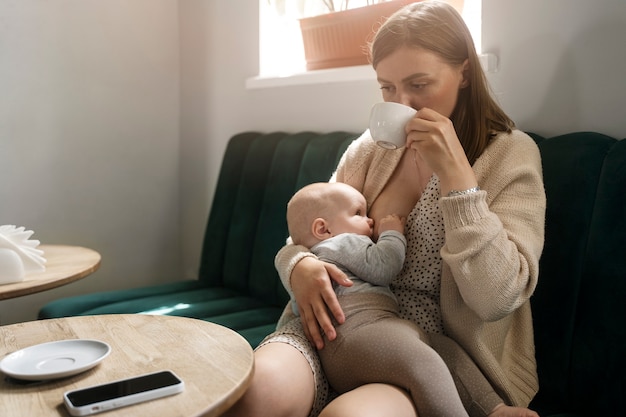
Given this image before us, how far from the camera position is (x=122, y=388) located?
3.04 ft

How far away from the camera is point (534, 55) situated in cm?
165

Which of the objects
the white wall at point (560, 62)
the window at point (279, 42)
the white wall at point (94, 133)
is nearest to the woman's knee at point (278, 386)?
the white wall at point (560, 62)

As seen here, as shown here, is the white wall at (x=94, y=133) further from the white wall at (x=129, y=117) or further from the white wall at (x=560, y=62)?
the white wall at (x=560, y=62)

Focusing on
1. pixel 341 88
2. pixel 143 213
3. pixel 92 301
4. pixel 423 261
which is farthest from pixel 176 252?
pixel 423 261

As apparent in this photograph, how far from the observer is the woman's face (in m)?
1.37

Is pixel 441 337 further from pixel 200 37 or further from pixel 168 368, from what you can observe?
pixel 200 37

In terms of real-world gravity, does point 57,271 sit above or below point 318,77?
below

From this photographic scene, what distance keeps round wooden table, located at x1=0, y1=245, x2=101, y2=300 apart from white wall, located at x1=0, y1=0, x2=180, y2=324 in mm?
663

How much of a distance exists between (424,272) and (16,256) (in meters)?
1.12

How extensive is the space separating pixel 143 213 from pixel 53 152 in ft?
1.77

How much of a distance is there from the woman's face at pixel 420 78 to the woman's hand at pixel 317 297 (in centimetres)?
42

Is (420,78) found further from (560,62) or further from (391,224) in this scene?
(560,62)

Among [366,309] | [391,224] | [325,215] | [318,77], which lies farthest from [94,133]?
[366,309]

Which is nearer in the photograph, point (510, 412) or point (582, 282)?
point (510, 412)
